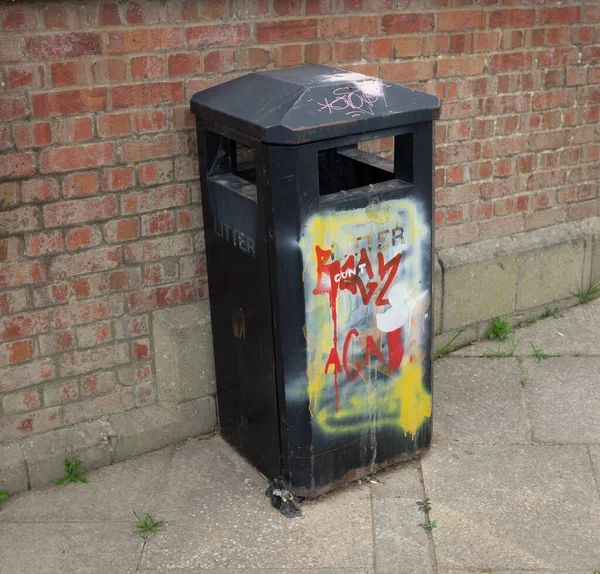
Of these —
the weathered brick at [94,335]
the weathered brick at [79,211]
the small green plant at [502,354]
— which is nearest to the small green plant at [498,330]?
the small green plant at [502,354]

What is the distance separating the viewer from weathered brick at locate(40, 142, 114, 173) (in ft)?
11.4

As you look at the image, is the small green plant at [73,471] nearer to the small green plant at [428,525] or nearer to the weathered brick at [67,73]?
the small green plant at [428,525]

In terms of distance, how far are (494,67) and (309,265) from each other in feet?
6.05

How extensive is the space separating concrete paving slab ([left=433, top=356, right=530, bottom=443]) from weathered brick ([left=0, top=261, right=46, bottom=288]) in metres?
1.86

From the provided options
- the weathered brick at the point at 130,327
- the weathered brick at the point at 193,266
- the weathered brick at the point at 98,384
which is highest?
the weathered brick at the point at 193,266

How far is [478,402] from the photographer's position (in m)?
4.39

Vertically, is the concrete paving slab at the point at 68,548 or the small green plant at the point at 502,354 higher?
the small green plant at the point at 502,354

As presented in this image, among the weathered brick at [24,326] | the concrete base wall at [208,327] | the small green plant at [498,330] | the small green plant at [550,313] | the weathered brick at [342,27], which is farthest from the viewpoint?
the small green plant at [550,313]

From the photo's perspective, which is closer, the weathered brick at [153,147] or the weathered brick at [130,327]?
the weathered brick at [153,147]

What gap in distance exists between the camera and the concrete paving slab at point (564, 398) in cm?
411

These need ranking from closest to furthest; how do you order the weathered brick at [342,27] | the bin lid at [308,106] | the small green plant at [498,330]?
the bin lid at [308,106]
the weathered brick at [342,27]
the small green plant at [498,330]

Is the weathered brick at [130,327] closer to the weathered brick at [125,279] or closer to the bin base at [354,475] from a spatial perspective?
the weathered brick at [125,279]

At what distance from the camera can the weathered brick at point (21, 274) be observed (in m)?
3.52

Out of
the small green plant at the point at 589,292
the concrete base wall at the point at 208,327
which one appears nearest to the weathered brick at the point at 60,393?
the concrete base wall at the point at 208,327
